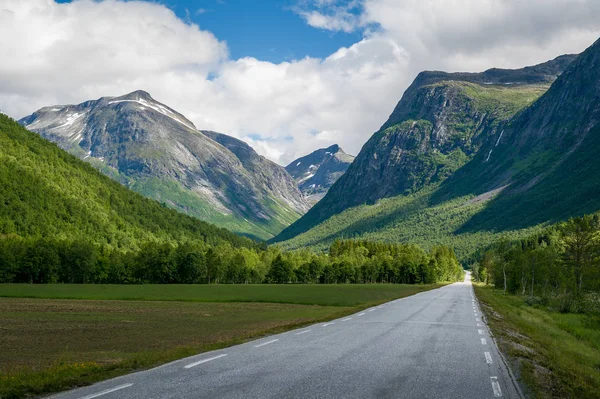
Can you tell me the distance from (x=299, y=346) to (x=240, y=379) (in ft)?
21.8

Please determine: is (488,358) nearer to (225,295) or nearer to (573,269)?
(225,295)

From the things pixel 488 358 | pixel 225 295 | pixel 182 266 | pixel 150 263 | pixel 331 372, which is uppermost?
pixel 150 263

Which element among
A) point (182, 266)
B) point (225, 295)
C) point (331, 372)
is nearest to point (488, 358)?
point (331, 372)

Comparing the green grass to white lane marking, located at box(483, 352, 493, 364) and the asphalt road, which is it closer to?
the asphalt road

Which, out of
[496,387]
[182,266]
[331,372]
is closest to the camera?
[496,387]

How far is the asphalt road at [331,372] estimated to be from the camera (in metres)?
11.8

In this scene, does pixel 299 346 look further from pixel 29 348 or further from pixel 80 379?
pixel 29 348

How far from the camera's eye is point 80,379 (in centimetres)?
1367

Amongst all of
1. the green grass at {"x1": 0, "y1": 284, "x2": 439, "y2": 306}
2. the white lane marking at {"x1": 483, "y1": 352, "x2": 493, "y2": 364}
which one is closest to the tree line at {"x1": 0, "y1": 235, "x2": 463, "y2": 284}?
the green grass at {"x1": 0, "y1": 284, "x2": 439, "y2": 306}

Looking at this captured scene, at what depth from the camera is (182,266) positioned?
154m

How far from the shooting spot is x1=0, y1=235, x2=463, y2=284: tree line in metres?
131

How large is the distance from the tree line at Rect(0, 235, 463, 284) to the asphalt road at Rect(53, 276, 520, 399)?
128 metres

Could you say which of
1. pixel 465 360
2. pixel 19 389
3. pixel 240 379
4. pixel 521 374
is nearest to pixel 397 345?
pixel 465 360

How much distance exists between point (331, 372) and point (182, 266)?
14583 cm
